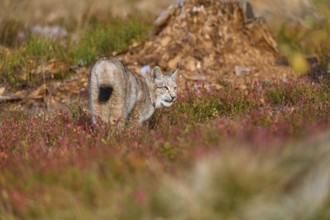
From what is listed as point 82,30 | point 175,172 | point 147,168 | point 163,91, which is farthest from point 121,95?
point 82,30

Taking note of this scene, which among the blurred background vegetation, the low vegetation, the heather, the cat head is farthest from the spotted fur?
the blurred background vegetation

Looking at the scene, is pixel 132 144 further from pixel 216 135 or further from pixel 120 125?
pixel 120 125

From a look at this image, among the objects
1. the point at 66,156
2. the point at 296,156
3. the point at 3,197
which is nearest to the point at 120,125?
the point at 66,156

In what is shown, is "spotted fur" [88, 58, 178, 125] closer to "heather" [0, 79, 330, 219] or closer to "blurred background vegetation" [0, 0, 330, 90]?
"heather" [0, 79, 330, 219]

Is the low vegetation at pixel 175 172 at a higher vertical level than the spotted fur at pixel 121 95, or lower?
higher

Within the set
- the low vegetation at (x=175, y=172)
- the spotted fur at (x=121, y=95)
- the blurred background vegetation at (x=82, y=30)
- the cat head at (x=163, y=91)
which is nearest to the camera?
the low vegetation at (x=175, y=172)

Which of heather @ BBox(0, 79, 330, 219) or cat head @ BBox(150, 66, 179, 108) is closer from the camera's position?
heather @ BBox(0, 79, 330, 219)

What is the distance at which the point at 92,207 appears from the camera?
4867 mm

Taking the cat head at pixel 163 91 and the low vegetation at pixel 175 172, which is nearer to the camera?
the low vegetation at pixel 175 172

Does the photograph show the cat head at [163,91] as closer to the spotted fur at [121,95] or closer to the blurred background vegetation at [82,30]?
the spotted fur at [121,95]

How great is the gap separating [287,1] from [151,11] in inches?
124

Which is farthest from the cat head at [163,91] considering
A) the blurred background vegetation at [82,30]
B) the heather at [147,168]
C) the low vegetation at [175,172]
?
the blurred background vegetation at [82,30]

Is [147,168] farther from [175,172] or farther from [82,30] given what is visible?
[82,30]

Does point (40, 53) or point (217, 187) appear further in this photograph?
point (40, 53)
